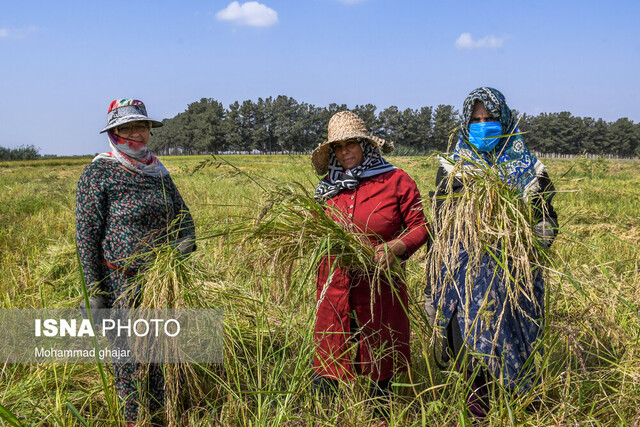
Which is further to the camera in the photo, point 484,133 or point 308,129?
point 308,129

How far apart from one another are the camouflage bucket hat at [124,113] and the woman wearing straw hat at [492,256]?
1440 mm

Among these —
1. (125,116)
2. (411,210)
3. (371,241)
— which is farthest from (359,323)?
(125,116)

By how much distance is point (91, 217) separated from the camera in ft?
6.56

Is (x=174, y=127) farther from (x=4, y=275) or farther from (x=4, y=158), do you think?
(x=4, y=275)

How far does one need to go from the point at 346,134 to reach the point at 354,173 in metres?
0.18

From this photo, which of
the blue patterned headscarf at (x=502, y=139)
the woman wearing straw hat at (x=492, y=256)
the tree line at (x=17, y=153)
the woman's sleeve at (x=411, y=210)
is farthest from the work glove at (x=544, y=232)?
the tree line at (x=17, y=153)

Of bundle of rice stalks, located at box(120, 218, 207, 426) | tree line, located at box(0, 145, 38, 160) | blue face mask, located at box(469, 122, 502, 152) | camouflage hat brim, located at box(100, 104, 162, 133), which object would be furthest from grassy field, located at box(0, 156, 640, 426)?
tree line, located at box(0, 145, 38, 160)

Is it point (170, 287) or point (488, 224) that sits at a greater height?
point (488, 224)

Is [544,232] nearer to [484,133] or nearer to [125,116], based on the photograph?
[484,133]

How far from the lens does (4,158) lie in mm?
44625

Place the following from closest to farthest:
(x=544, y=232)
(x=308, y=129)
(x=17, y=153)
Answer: (x=544, y=232) → (x=17, y=153) → (x=308, y=129)

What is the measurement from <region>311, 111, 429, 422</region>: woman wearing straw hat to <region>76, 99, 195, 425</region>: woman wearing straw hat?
2.43 ft

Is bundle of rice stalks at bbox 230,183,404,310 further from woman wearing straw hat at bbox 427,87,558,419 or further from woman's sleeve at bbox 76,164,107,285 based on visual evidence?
woman's sleeve at bbox 76,164,107,285

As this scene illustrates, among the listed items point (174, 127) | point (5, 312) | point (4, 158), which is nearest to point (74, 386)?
point (5, 312)
